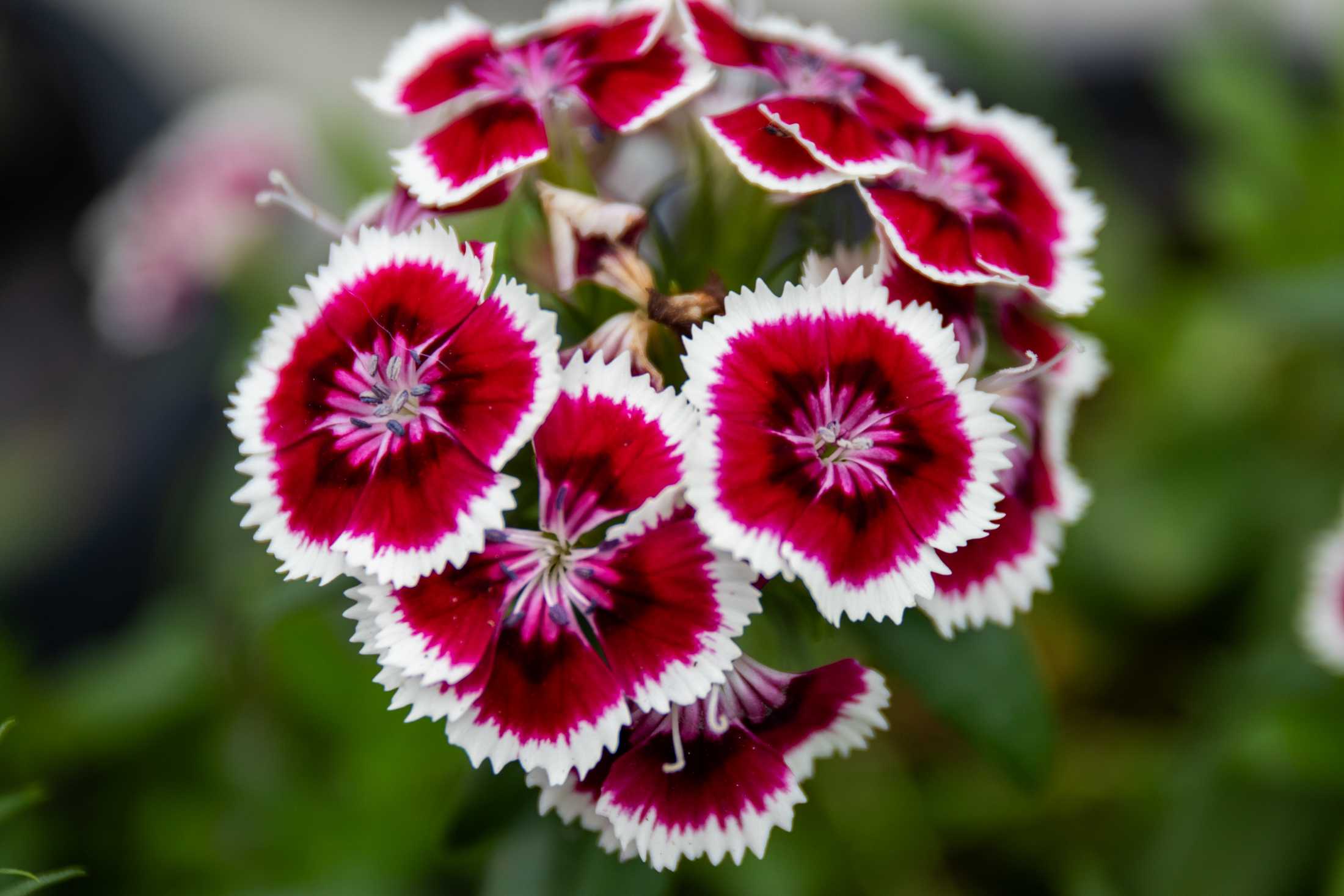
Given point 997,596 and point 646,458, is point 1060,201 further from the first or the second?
point 646,458

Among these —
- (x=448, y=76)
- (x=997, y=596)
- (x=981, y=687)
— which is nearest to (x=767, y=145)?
(x=448, y=76)

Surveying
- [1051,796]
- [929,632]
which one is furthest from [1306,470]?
[929,632]

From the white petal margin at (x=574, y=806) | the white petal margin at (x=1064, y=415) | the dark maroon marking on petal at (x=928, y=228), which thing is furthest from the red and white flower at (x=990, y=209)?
the white petal margin at (x=574, y=806)

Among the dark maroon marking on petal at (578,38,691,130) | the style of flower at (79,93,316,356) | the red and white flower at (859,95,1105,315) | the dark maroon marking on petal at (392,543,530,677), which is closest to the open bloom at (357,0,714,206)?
A: the dark maroon marking on petal at (578,38,691,130)

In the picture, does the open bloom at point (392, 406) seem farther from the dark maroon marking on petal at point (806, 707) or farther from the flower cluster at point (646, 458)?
the dark maroon marking on petal at point (806, 707)

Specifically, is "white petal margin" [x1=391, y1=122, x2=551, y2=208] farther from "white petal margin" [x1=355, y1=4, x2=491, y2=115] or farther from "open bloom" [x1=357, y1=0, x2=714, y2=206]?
"white petal margin" [x1=355, y1=4, x2=491, y2=115]

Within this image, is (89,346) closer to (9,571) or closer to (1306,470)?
(9,571)
